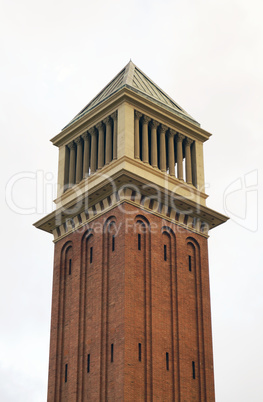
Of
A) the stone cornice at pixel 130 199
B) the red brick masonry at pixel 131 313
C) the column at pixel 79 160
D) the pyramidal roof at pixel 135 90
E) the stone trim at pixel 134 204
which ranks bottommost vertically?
the red brick masonry at pixel 131 313

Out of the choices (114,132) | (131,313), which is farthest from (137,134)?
(131,313)

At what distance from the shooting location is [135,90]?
6044cm

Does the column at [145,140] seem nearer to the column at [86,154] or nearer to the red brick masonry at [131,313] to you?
the red brick masonry at [131,313]

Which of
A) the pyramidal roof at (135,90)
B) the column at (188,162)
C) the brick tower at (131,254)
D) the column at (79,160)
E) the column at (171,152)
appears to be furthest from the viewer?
the column at (188,162)

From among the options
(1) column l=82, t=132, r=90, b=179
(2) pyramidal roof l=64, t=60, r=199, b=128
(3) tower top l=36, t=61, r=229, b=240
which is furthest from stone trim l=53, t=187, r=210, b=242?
(2) pyramidal roof l=64, t=60, r=199, b=128

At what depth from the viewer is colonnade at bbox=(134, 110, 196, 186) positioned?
196ft

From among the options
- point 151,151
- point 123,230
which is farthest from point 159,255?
point 151,151

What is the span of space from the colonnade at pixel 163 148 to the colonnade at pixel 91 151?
183 cm

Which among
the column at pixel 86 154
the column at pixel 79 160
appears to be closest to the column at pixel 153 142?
the column at pixel 86 154

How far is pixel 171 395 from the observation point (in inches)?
2076

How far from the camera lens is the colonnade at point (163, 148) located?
59594mm

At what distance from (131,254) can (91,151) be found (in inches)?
373

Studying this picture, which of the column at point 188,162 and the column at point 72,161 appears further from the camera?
the column at point 72,161

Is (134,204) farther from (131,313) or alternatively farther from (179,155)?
(131,313)
